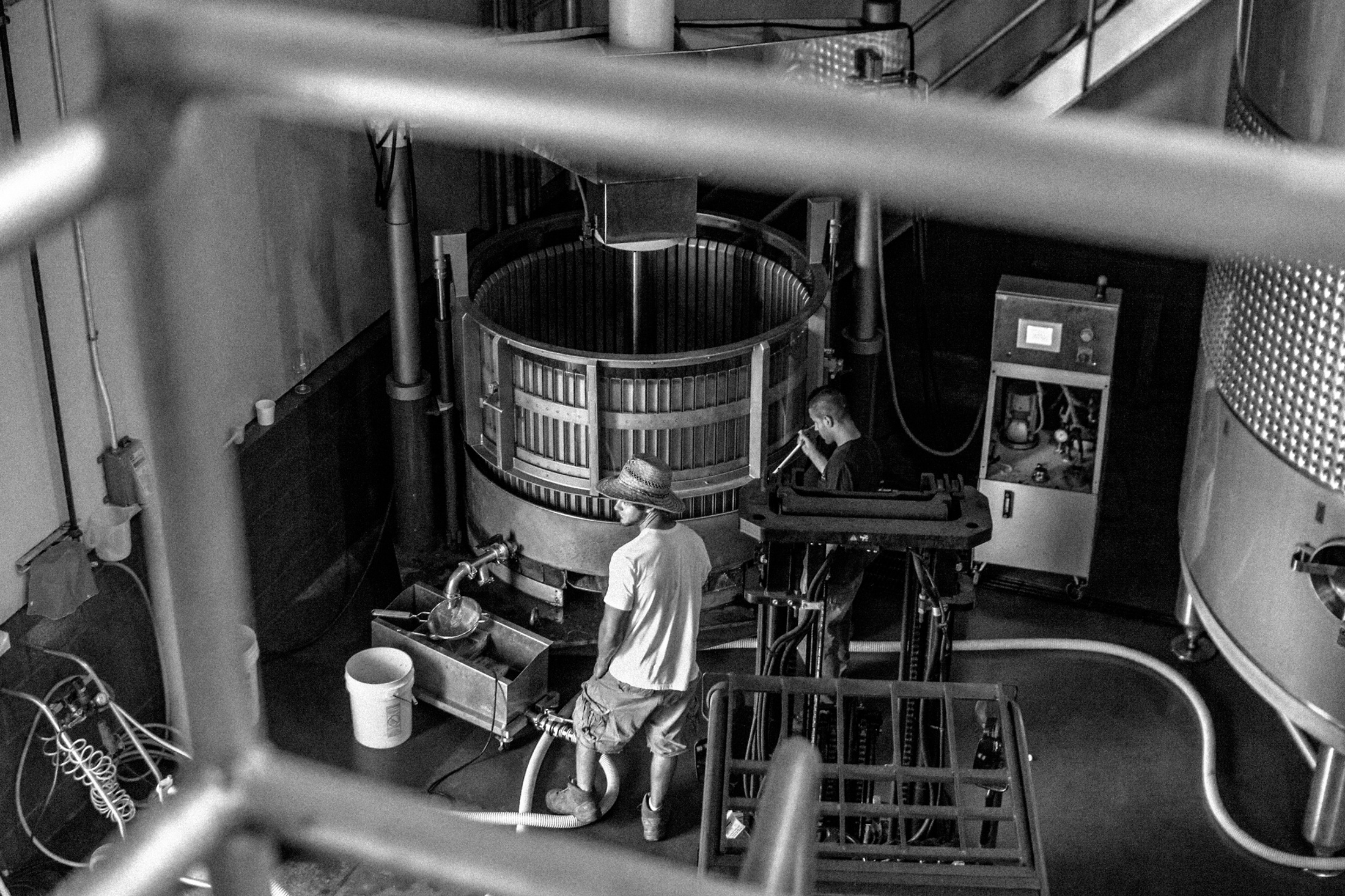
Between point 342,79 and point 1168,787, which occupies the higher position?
point 342,79

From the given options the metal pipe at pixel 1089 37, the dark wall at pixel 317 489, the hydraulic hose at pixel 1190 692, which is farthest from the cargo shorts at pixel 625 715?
the metal pipe at pixel 1089 37

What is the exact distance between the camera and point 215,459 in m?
0.72

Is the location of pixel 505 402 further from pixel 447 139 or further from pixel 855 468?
pixel 447 139

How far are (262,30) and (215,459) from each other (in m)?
0.20

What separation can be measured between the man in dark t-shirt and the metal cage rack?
1.30 ft

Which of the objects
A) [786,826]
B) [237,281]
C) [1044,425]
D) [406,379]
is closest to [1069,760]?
[1044,425]

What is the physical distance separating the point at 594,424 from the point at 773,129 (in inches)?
211

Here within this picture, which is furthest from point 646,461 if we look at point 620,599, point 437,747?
Result: point 437,747

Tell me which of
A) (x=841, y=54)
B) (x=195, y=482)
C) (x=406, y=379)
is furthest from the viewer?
(x=841, y=54)

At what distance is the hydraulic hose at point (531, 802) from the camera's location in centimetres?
548

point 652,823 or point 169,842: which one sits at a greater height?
point 169,842

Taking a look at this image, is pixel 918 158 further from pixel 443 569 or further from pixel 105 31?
pixel 443 569

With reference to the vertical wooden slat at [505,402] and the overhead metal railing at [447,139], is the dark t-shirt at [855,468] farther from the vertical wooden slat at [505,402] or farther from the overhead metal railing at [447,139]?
the overhead metal railing at [447,139]

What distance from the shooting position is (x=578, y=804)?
556 cm
